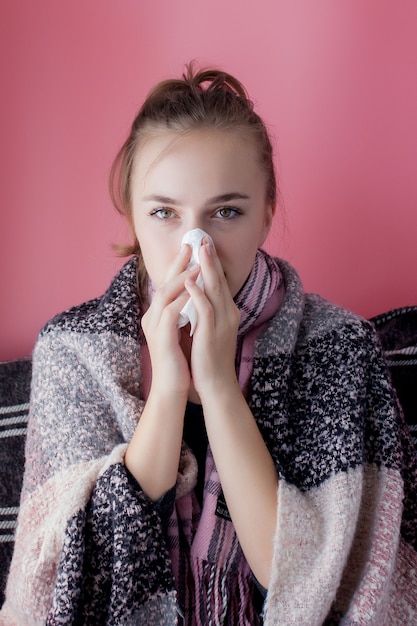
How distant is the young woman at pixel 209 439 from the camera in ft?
3.30

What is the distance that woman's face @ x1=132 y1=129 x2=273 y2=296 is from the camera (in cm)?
105

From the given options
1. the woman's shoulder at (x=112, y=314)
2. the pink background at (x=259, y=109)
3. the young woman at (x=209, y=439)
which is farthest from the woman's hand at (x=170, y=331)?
the pink background at (x=259, y=109)

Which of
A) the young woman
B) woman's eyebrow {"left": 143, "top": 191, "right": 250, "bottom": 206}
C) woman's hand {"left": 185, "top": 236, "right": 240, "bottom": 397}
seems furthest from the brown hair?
woman's hand {"left": 185, "top": 236, "right": 240, "bottom": 397}

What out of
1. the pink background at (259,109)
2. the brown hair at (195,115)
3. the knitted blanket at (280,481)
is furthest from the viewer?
the pink background at (259,109)

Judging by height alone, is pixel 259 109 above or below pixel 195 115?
above

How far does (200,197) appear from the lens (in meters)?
1.05

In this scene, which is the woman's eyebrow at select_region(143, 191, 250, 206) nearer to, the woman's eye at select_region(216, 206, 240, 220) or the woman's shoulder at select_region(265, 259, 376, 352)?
the woman's eye at select_region(216, 206, 240, 220)

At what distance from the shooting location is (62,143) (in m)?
1.45

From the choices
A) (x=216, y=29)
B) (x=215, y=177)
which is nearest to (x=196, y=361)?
(x=215, y=177)

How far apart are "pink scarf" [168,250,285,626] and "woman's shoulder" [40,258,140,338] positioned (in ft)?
0.67

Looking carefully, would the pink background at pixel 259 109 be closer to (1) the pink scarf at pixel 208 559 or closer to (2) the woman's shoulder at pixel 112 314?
(2) the woman's shoulder at pixel 112 314

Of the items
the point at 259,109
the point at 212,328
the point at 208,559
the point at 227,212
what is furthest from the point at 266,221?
the point at 208,559

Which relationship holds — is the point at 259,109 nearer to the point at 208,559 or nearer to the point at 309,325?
the point at 309,325

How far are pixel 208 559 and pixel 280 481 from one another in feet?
0.53
